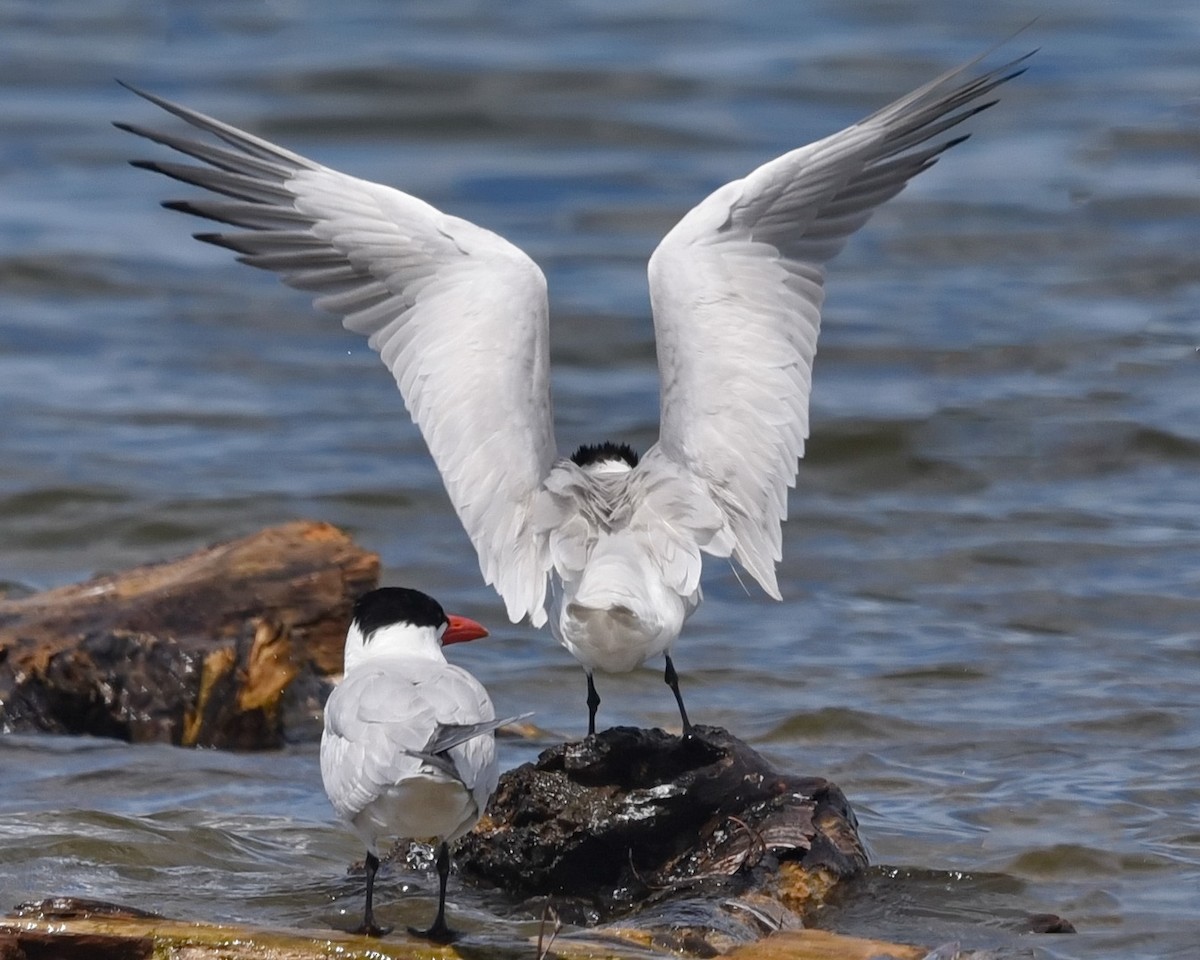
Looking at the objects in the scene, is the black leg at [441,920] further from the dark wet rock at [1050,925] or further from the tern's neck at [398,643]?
the dark wet rock at [1050,925]

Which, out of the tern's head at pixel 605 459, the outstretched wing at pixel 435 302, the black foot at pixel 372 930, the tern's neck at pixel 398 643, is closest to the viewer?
the black foot at pixel 372 930

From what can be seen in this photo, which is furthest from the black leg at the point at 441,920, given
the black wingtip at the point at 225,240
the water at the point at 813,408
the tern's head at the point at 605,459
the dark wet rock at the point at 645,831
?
the black wingtip at the point at 225,240

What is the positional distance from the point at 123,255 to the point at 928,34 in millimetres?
9579

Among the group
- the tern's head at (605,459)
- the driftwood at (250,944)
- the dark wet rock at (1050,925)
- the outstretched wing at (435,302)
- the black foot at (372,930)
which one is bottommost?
the dark wet rock at (1050,925)

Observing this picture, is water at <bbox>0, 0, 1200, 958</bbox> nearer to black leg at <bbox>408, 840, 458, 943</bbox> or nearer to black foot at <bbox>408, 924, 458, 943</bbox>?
black leg at <bbox>408, 840, 458, 943</bbox>

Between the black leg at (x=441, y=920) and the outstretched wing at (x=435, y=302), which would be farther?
the outstretched wing at (x=435, y=302)

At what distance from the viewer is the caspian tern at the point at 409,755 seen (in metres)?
5.18

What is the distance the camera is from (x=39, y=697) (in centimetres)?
797

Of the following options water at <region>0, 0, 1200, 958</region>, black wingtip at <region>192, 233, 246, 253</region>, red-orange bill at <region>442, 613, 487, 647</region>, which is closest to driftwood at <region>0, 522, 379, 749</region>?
water at <region>0, 0, 1200, 958</region>

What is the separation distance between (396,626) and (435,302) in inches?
52.6

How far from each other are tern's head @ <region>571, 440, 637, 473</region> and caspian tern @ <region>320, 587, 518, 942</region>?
1298 mm

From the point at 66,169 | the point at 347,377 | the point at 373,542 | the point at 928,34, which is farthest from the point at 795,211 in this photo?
the point at 928,34

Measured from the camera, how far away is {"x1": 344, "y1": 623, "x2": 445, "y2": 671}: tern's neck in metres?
5.95

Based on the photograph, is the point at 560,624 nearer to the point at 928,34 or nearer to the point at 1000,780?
the point at 1000,780
